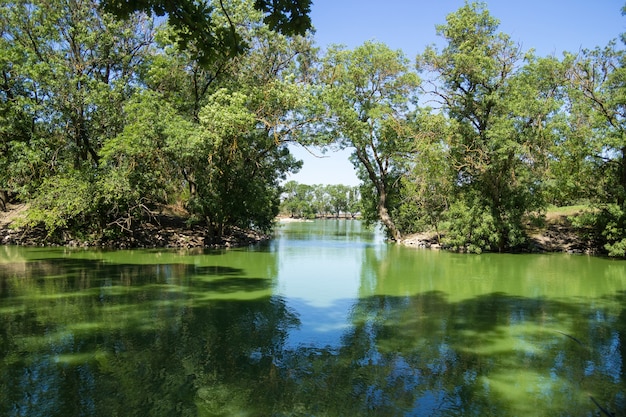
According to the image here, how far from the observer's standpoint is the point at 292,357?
19.8 feet

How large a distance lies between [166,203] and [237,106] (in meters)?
9.39

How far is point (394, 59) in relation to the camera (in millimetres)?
25125

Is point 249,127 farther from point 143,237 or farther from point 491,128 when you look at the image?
point 491,128

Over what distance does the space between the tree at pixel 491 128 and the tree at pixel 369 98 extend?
8.62 ft

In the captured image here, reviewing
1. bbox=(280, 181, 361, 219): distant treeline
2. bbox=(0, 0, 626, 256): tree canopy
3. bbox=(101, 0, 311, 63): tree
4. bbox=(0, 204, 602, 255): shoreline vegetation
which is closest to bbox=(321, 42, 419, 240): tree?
bbox=(0, 0, 626, 256): tree canopy

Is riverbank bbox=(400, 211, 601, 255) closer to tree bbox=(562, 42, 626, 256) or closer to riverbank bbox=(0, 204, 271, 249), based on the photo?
tree bbox=(562, 42, 626, 256)

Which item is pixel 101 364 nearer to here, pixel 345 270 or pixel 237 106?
pixel 345 270

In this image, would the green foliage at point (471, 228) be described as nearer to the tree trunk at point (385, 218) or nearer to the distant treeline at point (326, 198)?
the tree trunk at point (385, 218)

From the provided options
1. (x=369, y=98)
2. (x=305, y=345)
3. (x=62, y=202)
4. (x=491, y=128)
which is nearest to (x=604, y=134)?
(x=491, y=128)

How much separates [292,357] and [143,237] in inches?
701

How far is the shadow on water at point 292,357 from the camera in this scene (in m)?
4.61

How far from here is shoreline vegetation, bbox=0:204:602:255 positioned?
21.0m

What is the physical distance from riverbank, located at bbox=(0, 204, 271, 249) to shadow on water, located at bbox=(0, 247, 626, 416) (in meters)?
10.9

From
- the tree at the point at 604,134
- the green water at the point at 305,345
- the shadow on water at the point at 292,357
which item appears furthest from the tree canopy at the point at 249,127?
the shadow on water at the point at 292,357
